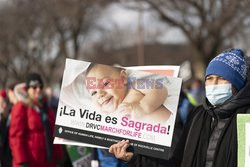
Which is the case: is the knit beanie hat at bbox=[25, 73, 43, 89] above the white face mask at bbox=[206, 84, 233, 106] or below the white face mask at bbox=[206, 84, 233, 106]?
below

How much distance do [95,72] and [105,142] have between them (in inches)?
21.7

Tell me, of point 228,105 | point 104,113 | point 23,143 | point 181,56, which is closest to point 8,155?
point 23,143

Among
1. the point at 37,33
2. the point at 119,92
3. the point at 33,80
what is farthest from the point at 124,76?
the point at 37,33

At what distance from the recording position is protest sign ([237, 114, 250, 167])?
3.09 m

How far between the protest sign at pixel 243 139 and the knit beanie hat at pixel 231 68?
356 millimetres

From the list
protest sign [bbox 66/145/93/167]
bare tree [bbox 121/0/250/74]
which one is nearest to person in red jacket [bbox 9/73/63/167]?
protest sign [bbox 66/145/93/167]

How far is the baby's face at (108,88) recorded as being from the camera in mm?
3732

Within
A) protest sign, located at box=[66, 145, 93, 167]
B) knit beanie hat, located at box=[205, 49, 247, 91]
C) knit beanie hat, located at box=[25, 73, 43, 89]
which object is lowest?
protest sign, located at box=[66, 145, 93, 167]

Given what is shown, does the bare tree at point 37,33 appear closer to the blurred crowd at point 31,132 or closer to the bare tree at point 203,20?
the bare tree at point 203,20

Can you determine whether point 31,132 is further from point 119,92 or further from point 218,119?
point 218,119

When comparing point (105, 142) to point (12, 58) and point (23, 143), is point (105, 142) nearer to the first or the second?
point (23, 143)

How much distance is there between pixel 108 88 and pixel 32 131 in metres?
2.86

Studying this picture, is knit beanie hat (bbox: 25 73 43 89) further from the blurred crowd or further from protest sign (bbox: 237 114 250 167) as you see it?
protest sign (bbox: 237 114 250 167)

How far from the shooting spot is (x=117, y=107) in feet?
12.2
